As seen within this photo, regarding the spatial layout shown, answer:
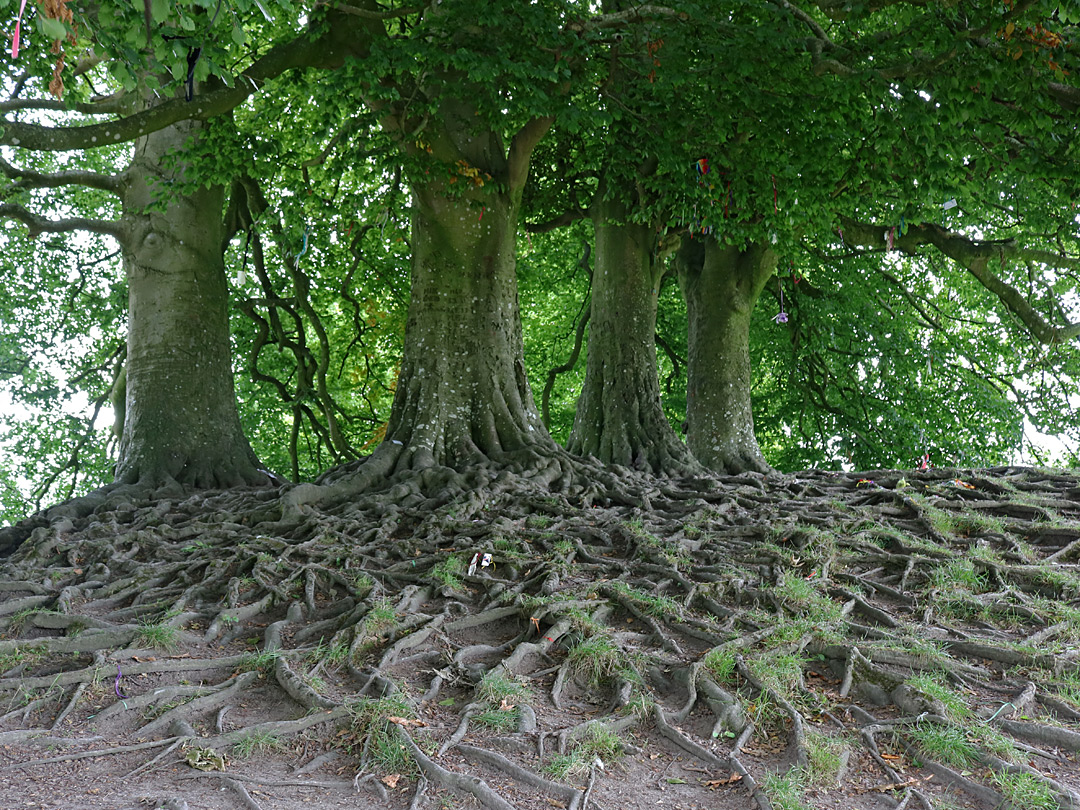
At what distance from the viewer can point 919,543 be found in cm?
741

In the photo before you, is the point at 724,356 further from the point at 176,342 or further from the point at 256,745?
the point at 256,745

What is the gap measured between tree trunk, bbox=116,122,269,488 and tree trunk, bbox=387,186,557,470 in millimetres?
2388

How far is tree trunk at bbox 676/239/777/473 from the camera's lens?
1288cm

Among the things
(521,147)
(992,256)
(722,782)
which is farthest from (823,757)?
(992,256)

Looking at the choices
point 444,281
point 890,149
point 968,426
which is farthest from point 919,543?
point 968,426

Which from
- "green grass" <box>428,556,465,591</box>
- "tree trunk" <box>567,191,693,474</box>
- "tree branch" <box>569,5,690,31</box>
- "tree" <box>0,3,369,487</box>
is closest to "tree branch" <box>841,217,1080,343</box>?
"tree trunk" <box>567,191,693,474</box>

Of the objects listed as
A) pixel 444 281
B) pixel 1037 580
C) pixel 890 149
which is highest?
pixel 890 149

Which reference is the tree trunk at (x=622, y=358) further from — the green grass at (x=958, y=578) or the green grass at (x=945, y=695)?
the green grass at (x=945, y=695)

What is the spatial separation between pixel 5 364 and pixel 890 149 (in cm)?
1479

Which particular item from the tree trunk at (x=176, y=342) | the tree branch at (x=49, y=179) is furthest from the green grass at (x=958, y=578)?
the tree branch at (x=49, y=179)

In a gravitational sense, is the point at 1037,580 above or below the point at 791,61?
below

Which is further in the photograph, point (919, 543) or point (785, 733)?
point (919, 543)

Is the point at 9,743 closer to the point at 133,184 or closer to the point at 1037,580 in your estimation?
the point at 1037,580

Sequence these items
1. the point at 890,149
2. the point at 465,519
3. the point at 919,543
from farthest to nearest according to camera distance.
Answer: the point at 890,149
the point at 465,519
the point at 919,543
